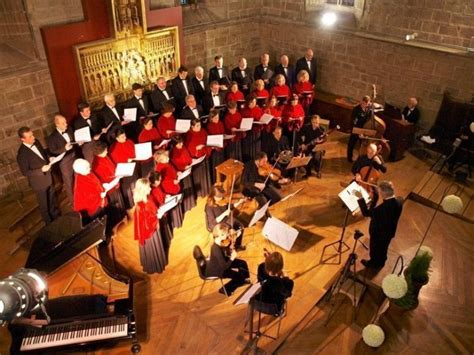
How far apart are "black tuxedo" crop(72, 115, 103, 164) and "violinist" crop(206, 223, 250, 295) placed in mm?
3123

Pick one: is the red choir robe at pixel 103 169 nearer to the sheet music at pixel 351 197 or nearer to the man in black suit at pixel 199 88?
the man in black suit at pixel 199 88

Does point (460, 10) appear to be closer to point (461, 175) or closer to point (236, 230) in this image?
point (461, 175)

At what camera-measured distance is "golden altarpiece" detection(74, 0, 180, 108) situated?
326 inches

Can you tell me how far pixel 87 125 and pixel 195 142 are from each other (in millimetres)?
2067

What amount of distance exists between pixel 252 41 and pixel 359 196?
7844mm

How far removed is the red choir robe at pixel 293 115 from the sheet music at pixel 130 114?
3193 mm

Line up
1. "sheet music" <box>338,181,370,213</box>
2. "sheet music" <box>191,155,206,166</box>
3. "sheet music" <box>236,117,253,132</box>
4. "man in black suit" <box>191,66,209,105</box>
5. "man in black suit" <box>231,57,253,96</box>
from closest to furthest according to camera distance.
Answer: "sheet music" <box>338,181,370,213</box>, "sheet music" <box>191,155,206,166</box>, "sheet music" <box>236,117,253,132</box>, "man in black suit" <box>191,66,209,105</box>, "man in black suit" <box>231,57,253,96</box>

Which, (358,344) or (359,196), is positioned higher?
(359,196)

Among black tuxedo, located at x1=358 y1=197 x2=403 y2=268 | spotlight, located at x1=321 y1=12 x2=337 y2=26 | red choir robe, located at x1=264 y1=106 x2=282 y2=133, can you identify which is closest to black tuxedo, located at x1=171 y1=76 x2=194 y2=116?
red choir robe, located at x1=264 y1=106 x2=282 y2=133

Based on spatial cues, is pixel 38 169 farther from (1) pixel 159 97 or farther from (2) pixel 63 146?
(1) pixel 159 97

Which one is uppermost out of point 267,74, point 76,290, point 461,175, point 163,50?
point 163,50

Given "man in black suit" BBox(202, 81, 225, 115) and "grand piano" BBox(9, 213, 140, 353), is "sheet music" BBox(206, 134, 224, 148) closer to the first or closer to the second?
"man in black suit" BBox(202, 81, 225, 115)

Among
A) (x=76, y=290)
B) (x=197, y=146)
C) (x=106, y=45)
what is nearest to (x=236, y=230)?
(x=197, y=146)

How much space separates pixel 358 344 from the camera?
5441mm
